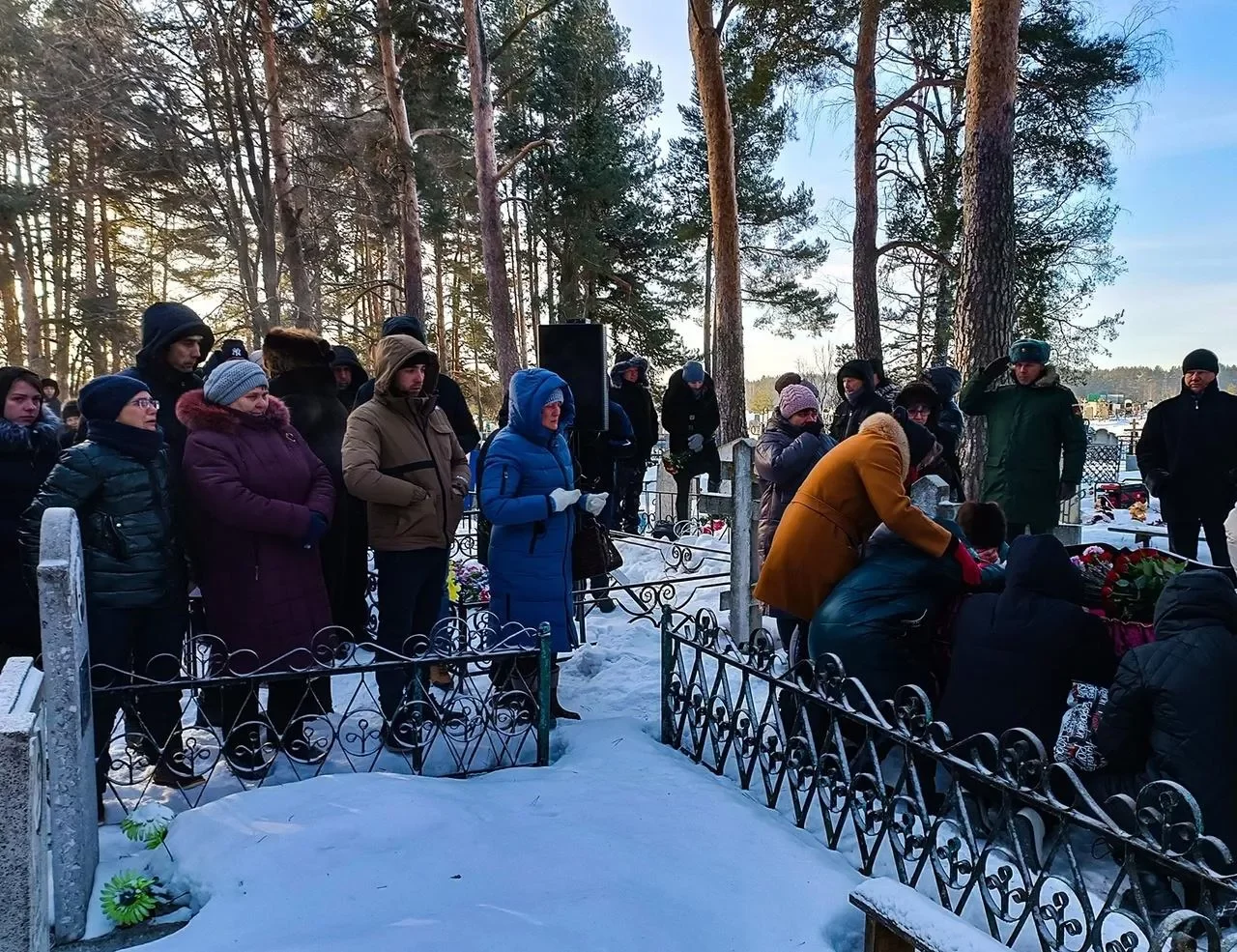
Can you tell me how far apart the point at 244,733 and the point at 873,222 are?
45.9 ft

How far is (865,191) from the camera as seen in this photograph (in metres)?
14.8

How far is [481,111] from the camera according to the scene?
40.9 ft

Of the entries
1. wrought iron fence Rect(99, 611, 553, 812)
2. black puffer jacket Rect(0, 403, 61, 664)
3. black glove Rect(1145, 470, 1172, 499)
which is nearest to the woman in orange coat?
wrought iron fence Rect(99, 611, 553, 812)

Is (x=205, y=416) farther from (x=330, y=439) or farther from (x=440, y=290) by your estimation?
(x=440, y=290)

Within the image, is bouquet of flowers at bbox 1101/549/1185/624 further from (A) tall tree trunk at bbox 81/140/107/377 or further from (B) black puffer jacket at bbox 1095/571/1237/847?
(A) tall tree trunk at bbox 81/140/107/377

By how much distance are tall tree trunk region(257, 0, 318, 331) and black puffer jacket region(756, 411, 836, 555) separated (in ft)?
37.3

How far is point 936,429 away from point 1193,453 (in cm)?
175

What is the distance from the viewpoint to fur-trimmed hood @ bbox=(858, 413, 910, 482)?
11.7 ft

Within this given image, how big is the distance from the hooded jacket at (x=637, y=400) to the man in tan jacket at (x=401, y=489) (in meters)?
4.42

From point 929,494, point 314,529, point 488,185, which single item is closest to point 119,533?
point 314,529

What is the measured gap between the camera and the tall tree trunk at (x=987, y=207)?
7.30 meters

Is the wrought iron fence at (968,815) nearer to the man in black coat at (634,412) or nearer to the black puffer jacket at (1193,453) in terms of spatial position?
the black puffer jacket at (1193,453)

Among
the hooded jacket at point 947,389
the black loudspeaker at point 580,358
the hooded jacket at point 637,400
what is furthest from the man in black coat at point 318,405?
the hooded jacket at point 947,389

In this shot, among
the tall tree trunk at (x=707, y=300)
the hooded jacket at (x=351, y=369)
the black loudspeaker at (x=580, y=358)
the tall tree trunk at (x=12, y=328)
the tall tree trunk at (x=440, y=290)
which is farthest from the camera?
the tall tree trunk at (x=707, y=300)
